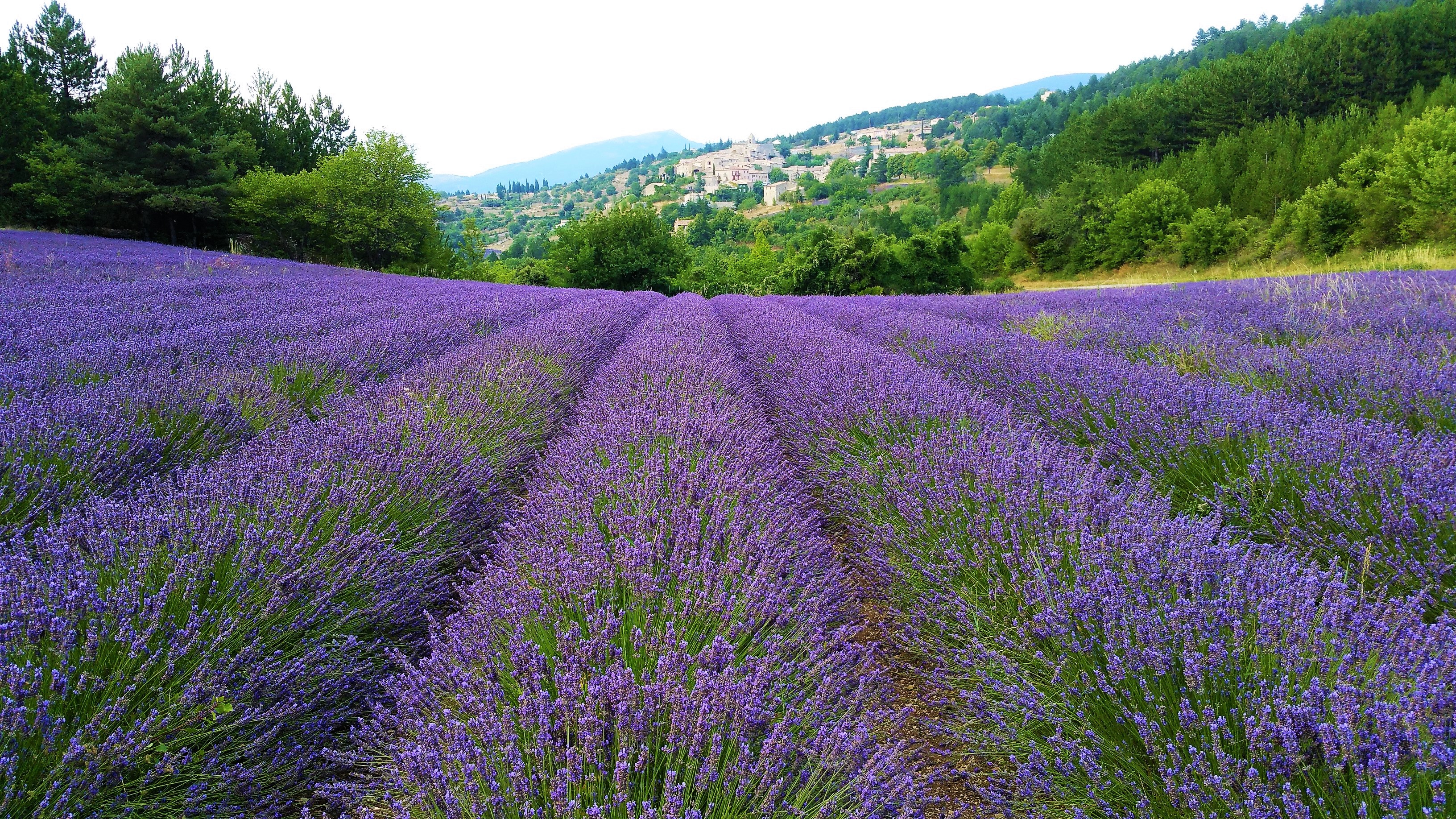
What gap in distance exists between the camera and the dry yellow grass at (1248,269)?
14.9 meters

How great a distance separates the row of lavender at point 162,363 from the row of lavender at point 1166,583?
256 centimetres

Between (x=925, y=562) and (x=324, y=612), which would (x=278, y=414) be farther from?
(x=925, y=562)

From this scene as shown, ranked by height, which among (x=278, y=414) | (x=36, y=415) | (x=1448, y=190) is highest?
(x=36, y=415)

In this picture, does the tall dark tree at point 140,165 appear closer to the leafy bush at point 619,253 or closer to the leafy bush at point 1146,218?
the leafy bush at point 619,253

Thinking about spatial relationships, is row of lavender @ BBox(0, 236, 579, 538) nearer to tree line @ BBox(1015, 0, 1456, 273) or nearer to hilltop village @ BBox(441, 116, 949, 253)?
tree line @ BBox(1015, 0, 1456, 273)

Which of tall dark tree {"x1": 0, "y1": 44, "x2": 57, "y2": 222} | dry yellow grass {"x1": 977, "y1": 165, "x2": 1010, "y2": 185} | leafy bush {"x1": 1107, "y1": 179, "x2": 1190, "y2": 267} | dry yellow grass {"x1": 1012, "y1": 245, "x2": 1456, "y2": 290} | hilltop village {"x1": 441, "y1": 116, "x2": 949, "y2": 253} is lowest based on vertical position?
dry yellow grass {"x1": 1012, "y1": 245, "x2": 1456, "y2": 290}

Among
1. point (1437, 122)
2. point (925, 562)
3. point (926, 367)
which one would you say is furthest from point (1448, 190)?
point (925, 562)

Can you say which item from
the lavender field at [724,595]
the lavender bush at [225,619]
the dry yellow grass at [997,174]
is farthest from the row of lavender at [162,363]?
the dry yellow grass at [997,174]

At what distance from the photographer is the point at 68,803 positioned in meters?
0.96

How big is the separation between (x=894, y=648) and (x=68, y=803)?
2.04 metres

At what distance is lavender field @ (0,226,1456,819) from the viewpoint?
1.01 m

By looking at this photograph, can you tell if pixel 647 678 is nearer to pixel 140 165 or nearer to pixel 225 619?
pixel 225 619

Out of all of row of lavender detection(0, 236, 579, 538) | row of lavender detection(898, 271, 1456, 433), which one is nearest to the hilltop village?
row of lavender detection(0, 236, 579, 538)

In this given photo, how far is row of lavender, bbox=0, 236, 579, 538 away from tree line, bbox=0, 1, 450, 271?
16.7m
